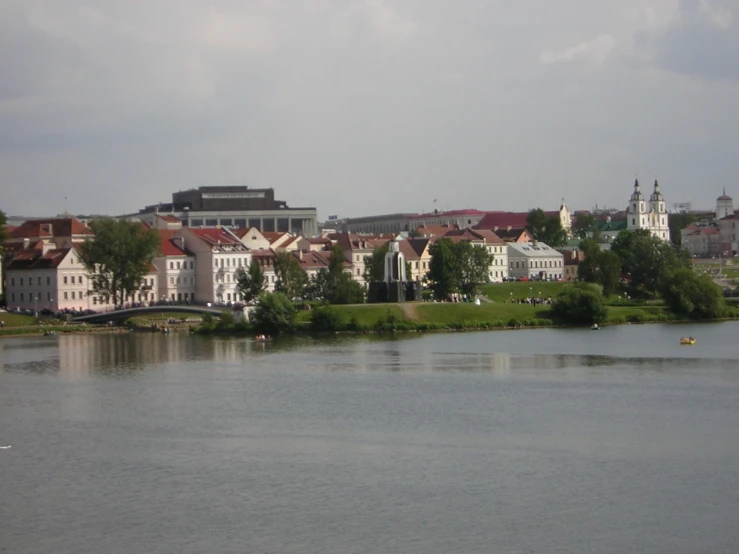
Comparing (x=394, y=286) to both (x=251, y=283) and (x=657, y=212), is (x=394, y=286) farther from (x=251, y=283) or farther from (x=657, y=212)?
(x=657, y=212)

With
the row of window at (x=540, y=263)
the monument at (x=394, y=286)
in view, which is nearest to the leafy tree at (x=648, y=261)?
the row of window at (x=540, y=263)

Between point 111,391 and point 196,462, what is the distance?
515 inches

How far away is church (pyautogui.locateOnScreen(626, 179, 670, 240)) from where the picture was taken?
497 feet

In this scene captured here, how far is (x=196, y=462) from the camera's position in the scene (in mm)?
29906

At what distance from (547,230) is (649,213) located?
95.1 ft

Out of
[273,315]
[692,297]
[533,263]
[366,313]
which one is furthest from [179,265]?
[533,263]

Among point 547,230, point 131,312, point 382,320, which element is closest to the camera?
point 382,320

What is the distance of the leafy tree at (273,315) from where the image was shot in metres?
66.4

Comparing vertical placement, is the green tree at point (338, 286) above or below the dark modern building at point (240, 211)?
below

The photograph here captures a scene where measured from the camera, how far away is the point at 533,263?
370 ft

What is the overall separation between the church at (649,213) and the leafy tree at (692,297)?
77216 millimetres

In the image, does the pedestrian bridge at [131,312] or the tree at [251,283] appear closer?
the pedestrian bridge at [131,312]

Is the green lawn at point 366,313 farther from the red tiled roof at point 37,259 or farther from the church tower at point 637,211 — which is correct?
the church tower at point 637,211

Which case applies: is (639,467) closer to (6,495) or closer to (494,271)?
(6,495)
